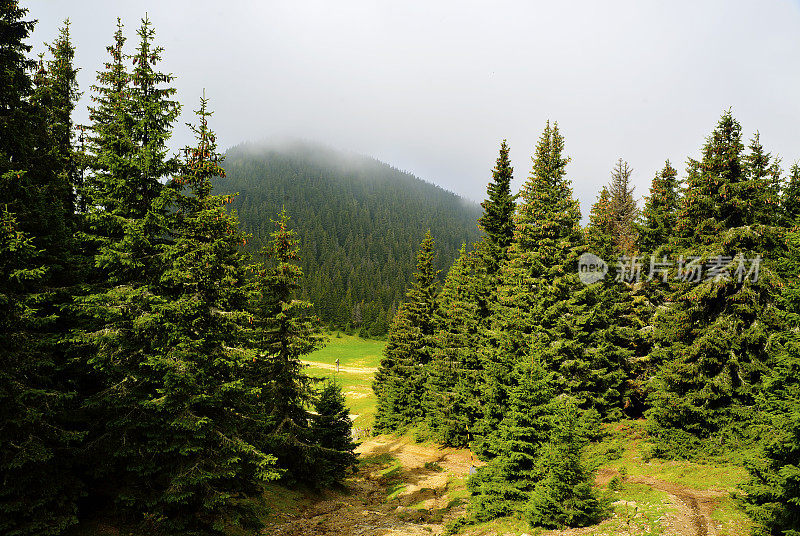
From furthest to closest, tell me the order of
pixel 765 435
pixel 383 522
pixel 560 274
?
pixel 560 274 < pixel 383 522 < pixel 765 435

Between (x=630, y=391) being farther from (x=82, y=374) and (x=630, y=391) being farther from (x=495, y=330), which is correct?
A: (x=82, y=374)

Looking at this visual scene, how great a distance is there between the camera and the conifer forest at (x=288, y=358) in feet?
41.5

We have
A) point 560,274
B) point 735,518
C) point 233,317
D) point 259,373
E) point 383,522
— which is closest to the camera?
point 735,518

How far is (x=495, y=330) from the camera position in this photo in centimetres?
2589

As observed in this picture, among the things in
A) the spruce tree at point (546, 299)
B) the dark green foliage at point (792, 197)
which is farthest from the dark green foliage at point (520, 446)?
the dark green foliage at point (792, 197)

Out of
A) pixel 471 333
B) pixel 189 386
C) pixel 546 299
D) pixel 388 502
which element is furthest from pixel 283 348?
pixel 471 333

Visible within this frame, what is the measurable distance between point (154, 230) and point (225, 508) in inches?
406

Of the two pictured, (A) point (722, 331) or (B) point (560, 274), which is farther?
(B) point (560, 274)

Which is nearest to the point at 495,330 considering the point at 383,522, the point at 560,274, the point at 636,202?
the point at 560,274

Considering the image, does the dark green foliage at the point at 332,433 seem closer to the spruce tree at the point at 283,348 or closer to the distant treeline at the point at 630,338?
the spruce tree at the point at 283,348

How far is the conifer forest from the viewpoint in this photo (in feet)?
41.5

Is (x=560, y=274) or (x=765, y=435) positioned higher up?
(x=560, y=274)

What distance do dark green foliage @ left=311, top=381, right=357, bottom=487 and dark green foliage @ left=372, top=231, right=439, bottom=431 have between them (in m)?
12.7

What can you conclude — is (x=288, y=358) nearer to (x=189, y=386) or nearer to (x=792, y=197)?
(x=189, y=386)
